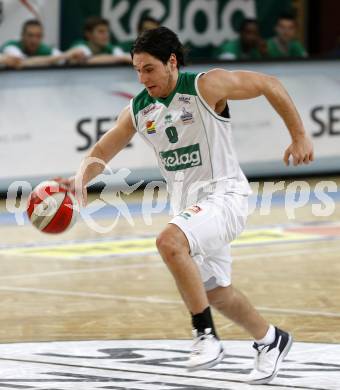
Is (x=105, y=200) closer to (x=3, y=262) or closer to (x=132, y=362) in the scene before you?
(x=3, y=262)

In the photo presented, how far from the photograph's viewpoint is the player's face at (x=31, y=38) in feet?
58.5

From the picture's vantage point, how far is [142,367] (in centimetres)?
901

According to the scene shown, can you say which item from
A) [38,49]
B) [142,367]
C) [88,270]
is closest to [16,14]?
[38,49]

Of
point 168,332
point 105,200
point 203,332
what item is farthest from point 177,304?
point 105,200

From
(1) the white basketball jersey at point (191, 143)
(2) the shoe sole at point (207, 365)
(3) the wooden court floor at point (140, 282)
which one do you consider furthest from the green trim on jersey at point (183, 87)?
(3) the wooden court floor at point (140, 282)

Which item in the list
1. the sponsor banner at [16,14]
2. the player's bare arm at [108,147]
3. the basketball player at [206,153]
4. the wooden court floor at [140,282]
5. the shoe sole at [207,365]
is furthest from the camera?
the sponsor banner at [16,14]

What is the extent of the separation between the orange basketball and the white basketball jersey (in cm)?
64

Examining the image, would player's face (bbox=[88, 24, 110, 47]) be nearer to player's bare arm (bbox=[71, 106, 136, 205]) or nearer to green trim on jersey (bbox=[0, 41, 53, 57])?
green trim on jersey (bbox=[0, 41, 53, 57])

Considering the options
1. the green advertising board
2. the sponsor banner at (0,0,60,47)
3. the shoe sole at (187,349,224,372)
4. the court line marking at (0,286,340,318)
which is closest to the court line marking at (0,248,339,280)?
the court line marking at (0,286,340,318)

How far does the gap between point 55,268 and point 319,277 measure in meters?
2.52

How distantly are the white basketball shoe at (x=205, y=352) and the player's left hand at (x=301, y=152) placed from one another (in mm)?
1126

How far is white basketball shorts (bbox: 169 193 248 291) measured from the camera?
8.34 m

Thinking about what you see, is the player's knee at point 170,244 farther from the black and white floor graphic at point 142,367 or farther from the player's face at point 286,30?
the player's face at point 286,30

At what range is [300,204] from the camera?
1772cm
